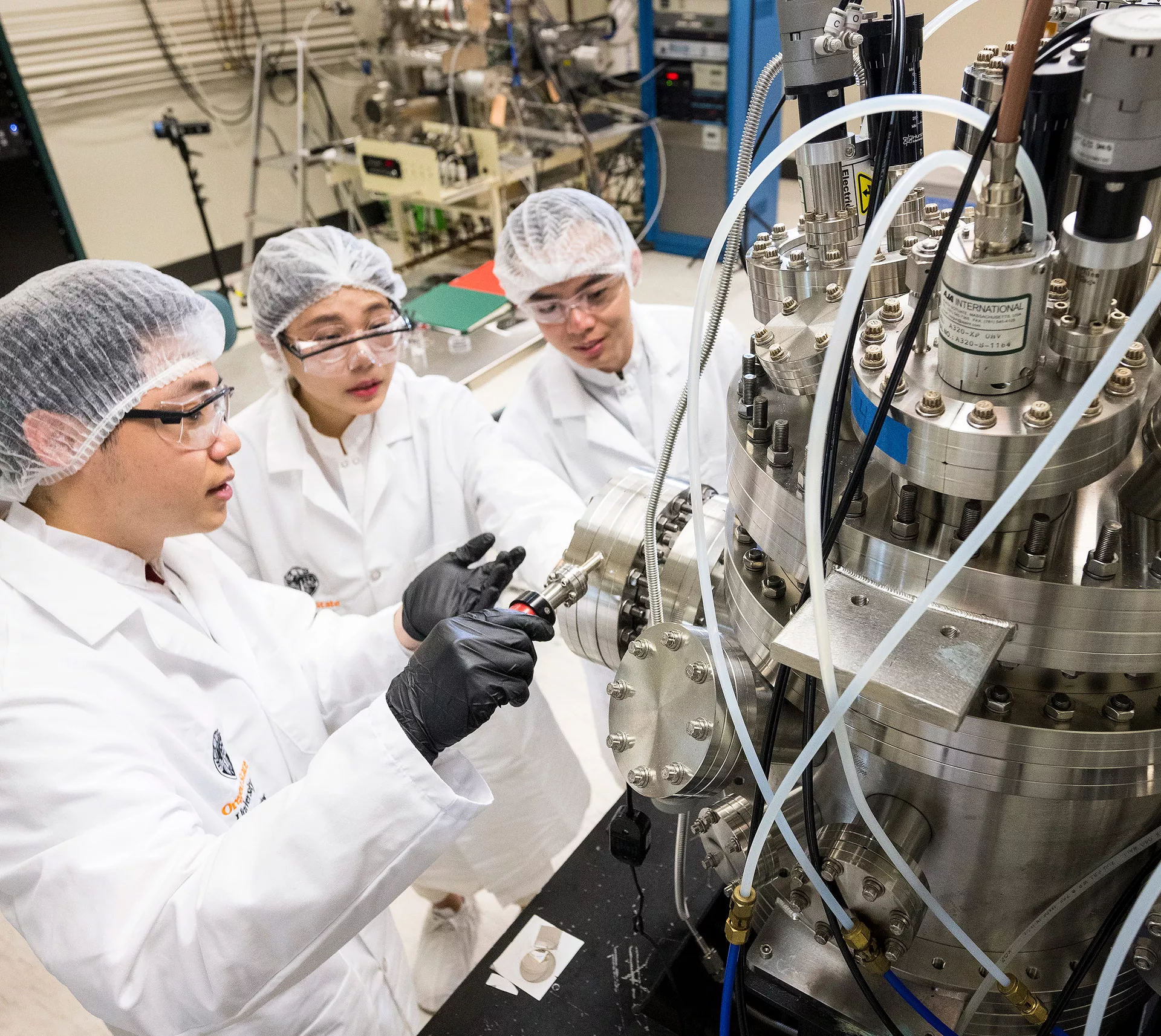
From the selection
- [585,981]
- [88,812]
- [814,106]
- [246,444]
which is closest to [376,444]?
[246,444]

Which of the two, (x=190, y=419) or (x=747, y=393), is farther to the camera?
(x=190, y=419)

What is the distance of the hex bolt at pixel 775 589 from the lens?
0.62 metres

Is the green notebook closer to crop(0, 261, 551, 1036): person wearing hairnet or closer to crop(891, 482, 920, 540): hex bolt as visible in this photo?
crop(0, 261, 551, 1036): person wearing hairnet

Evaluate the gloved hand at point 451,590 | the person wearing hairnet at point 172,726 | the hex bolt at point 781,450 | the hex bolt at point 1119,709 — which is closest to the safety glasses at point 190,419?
the person wearing hairnet at point 172,726

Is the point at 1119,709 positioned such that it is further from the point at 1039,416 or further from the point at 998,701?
the point at 1039,416

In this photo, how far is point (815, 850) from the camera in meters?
0.57

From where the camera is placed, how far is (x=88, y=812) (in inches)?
29.9

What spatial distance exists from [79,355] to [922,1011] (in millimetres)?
998

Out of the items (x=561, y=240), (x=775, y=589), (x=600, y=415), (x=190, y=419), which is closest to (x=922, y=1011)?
(x=775, y=589)

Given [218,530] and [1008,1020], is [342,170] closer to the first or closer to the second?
[218,530]

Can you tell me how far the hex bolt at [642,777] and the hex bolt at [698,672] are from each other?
0.09m

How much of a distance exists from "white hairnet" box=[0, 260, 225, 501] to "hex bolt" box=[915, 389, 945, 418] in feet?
2.77

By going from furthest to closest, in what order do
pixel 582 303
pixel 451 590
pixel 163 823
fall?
pixel 582 303, pixel 451 590, pixel 163 823

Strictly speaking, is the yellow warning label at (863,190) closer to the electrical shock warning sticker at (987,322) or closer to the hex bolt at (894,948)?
the electrical shock warning sticker at (987,322)
